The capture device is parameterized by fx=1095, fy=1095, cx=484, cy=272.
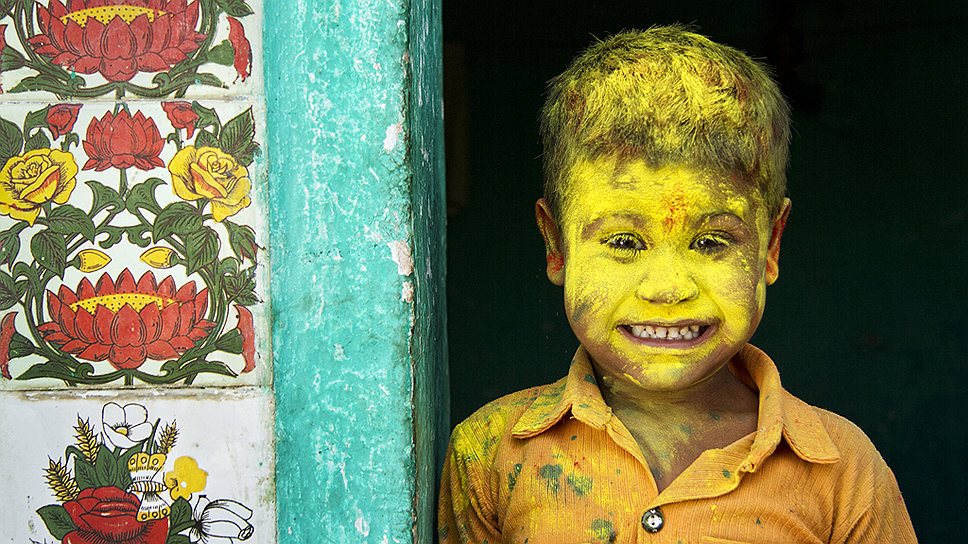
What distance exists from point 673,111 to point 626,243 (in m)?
0.21

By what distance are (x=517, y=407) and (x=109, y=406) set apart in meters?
0.65

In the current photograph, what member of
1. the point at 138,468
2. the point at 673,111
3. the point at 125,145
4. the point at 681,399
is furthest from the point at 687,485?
the point at 125,145

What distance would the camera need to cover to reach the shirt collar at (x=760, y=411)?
1636 mm

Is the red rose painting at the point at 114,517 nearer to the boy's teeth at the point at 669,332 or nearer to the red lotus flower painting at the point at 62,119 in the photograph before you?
the red lotus flower painting at the point at 62,119

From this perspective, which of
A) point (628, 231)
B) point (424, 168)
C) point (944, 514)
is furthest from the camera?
point (944, 514)

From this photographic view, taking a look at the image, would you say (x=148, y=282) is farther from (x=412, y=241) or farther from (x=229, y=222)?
(x=412, y=241)

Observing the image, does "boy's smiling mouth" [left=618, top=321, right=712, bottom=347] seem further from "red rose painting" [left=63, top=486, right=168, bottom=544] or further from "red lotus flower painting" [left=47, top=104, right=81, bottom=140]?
"red lotus flower painting" [left=47, top=104, right=81, bottom=140]

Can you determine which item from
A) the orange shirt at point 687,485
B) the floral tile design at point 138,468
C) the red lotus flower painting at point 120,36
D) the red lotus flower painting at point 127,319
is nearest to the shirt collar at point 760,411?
the orange shirt at point 687,485

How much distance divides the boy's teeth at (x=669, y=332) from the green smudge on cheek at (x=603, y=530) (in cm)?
29

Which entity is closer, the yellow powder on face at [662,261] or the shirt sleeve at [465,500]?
the yellow powder on face at [662,261]

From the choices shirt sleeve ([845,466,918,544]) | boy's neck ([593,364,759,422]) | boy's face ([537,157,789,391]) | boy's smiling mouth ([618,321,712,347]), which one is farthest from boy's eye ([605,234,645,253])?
shirt sleeve ([845,466,918,544])

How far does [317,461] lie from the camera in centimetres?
165

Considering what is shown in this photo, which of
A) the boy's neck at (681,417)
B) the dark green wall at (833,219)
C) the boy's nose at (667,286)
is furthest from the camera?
the dark green wall at (833,219)

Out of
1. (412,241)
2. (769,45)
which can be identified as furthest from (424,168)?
(769,45)
